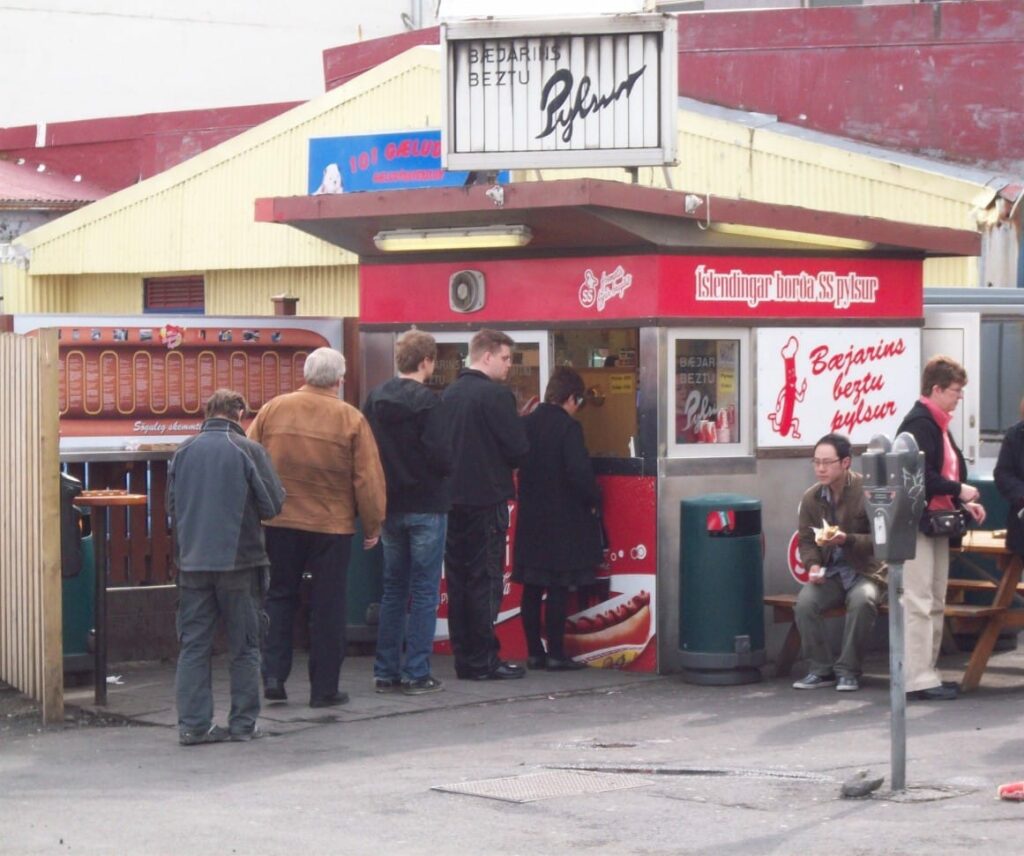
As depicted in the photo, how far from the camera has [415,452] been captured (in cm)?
998

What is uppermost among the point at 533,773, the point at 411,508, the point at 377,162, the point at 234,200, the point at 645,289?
the point at 377,162

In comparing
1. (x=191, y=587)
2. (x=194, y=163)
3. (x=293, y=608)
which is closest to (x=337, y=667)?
(x=293, y=608)

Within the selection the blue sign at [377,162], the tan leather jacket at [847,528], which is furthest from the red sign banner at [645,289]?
the blue sign at [377,162]

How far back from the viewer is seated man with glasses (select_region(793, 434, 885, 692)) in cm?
1014

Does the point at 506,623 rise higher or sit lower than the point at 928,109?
lower

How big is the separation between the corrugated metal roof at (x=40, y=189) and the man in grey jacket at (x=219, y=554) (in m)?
16.5

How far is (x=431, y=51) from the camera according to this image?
783 inches

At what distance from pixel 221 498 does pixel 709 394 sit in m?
3.47

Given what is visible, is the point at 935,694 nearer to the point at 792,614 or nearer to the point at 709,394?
the point at 792,614

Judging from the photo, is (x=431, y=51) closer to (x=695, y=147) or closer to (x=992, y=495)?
(x=695, y=147)

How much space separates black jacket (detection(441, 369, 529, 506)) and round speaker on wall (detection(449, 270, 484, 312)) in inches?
42.2

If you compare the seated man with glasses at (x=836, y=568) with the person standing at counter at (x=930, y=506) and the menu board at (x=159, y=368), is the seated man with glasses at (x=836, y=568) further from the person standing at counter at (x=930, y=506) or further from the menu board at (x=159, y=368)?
the menu board at (x=159, y=368)

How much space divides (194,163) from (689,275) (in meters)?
12.7

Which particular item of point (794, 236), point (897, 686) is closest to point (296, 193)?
point (794, 236)
